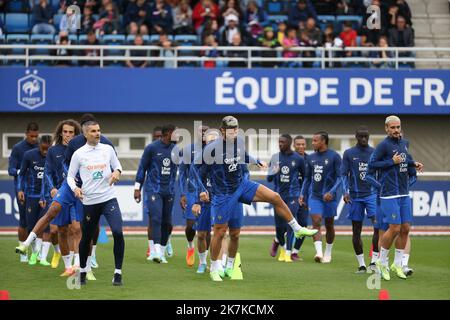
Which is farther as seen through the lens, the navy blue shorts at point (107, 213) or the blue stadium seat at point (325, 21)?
the blue stadium seat at point (325, 21)

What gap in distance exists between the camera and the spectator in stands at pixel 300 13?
31.3 m

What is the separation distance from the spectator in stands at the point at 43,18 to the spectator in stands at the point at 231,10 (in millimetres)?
4956

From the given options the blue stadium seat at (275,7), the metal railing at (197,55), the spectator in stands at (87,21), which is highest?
the blue stadium seat at (275,7)

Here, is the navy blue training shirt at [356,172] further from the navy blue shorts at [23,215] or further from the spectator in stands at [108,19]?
the spectator in stands at [108,19]

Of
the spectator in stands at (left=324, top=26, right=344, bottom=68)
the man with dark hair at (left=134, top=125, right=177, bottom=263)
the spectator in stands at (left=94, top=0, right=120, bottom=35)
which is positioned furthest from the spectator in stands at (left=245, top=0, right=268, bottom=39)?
the man with dark hair at (left=134, top=125, right=177, bottom=263)

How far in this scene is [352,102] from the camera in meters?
29.9

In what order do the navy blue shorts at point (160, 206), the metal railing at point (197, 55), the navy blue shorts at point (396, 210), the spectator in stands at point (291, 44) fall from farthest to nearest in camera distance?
the spectator in stands at point (291, 44) → the metal railing at point (197, 55) → the navy blue shorts at point (160, 206) → the navy blue shorts at point (396, 210)

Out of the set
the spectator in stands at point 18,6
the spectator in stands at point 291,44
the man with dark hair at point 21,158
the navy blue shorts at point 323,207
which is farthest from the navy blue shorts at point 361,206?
the spectator in stands at point 18,6

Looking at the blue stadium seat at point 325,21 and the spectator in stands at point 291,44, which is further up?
the blue stadium seat at point 325,21

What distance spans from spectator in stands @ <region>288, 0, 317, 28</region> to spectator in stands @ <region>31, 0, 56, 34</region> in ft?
23.0

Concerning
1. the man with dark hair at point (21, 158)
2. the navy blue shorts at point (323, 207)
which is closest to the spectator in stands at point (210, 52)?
the man with dark hair at point (21, 158)

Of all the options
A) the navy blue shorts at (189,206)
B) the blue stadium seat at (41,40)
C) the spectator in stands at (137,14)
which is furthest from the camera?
the spectator in stands at (137,14)

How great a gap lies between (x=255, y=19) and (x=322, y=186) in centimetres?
1273
